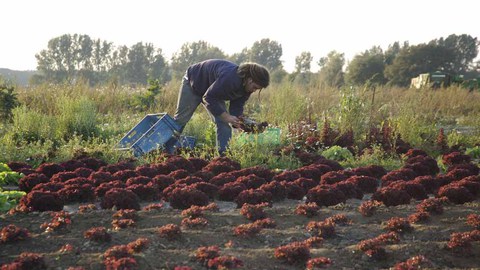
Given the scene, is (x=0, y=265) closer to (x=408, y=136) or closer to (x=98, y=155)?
(x=98, y=155)

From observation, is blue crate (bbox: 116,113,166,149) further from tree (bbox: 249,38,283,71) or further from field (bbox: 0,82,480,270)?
tree (bbox: 249,38,283,71)

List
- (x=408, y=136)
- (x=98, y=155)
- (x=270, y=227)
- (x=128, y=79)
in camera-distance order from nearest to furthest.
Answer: (x=270, y=227), (x=98, y=155), (x=408, y=136), (x=128, y=79)

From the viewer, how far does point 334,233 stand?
11.5 ft

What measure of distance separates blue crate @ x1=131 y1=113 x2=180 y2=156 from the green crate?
37.8 inches

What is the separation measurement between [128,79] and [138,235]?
200 feet

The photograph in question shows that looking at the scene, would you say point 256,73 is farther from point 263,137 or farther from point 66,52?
point 66,52

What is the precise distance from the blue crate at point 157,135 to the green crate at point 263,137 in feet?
3.15

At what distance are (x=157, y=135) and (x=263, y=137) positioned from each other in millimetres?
1487

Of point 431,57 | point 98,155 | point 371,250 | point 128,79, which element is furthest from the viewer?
point 128,79

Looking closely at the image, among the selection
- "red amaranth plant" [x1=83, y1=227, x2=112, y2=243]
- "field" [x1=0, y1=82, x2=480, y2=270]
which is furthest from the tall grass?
"red amaranth plant" [x1=83, y1=227, x2=112, y2=243]

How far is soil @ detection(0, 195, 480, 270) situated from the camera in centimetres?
298

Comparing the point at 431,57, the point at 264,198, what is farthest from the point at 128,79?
the point at 264,198

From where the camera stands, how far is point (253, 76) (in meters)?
5.85

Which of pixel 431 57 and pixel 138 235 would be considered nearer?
pixel 138 235
